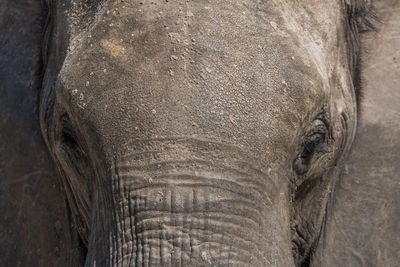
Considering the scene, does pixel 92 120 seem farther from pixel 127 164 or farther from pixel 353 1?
pixel 353 1

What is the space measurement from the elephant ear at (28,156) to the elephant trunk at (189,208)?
514 mm

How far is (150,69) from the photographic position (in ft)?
5.79

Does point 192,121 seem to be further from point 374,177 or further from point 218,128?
point 374,177

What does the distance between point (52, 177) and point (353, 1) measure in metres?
0.71

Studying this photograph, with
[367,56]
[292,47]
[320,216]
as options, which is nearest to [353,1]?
[367,56]

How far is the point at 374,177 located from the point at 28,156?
0.71 metres

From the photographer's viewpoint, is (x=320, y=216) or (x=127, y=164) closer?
(x=127, y=164)

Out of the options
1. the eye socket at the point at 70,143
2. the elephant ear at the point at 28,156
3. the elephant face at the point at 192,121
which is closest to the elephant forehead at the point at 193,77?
the elephant face at the point at 192,121

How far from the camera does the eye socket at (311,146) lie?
1.93 metres

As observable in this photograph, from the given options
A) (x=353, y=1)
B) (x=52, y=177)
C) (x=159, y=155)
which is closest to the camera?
(x=159, y=155)

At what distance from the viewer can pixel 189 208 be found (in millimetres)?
1693

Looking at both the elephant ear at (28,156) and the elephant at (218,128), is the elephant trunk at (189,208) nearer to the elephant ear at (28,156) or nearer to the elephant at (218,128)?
the elephant at (218,128)

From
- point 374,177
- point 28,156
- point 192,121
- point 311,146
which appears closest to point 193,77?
point 192,121

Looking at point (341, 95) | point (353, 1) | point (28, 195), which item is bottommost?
point (28, 195)
